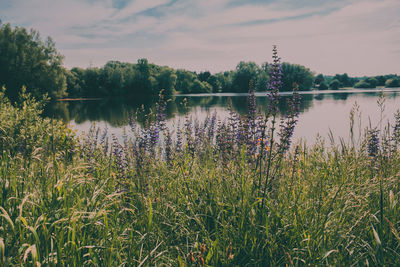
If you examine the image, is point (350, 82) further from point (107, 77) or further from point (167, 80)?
point (107, 77)

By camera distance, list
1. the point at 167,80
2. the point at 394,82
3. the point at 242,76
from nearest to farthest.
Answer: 1. the point at 394,82
2. the point at 167,80
3. the point at 242,76

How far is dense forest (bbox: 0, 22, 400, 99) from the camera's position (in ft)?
171

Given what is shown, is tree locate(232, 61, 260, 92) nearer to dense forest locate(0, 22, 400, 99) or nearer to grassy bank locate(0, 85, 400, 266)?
dense forest locate(0, 22, 400, 99)

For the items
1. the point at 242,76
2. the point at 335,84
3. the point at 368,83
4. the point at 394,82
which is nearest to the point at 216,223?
the point at 242,76

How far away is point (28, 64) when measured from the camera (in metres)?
53.4

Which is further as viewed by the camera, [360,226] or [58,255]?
[360,226]

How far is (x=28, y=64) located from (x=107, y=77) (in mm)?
39851

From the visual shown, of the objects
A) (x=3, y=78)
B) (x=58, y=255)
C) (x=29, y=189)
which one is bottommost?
(x=58, y=255)

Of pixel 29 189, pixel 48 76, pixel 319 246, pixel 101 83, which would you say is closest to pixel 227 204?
pixel 319 246

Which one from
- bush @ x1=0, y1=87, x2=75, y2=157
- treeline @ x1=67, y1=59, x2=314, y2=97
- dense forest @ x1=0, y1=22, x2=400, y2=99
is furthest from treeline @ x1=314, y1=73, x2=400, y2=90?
bush @ x1=0, y1=87, x2=75, y2=157

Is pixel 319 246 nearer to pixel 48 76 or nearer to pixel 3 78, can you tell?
pixel 48 76

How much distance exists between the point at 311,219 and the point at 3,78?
65.4 meters

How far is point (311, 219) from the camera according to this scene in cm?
307

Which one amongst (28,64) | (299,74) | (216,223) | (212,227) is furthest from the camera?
(299,74)
